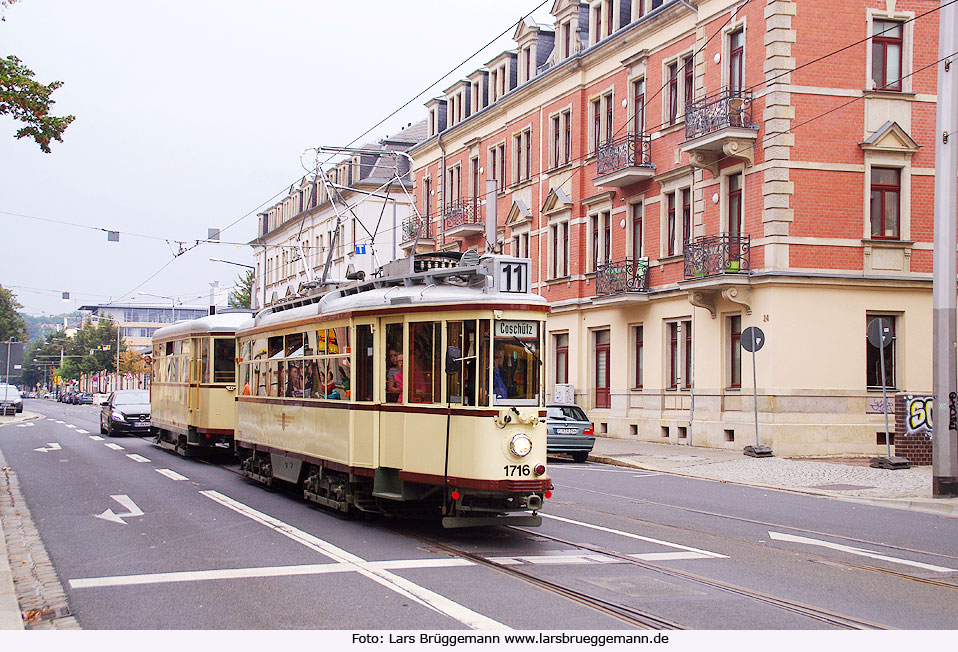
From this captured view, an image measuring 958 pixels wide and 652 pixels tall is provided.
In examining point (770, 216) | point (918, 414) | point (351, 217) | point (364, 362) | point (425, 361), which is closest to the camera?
point (425, 361)

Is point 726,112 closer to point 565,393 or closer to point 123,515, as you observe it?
point 565,393

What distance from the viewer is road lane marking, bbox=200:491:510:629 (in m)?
7.82

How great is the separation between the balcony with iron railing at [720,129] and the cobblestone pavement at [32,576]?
18776mm

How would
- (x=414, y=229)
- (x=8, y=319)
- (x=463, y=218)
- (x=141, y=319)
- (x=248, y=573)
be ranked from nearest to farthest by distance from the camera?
(x=248, y=573) < (x=463, y=218) < (x=414, y=229) < (x=8, y=319) < (x=141, y=319)

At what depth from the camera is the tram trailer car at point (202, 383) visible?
2258cm

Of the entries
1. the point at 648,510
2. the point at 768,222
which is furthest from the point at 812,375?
the point at 648,510

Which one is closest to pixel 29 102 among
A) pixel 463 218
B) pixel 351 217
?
pixel 463 218

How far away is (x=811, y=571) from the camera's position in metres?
10.4

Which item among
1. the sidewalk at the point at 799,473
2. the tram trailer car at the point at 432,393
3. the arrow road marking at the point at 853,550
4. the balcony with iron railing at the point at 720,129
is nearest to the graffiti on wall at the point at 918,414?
the sidewalk at the point at 799,473

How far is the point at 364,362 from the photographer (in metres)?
13.1

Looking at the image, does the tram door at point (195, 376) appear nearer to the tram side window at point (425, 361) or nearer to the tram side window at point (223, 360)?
the tram side window at point (223, 360)

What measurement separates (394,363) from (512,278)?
1.72 metres

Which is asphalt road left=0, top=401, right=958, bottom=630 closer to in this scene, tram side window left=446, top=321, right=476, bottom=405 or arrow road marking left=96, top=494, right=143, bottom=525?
arrow road marking left=96, top=494, right=143, bottom=525
